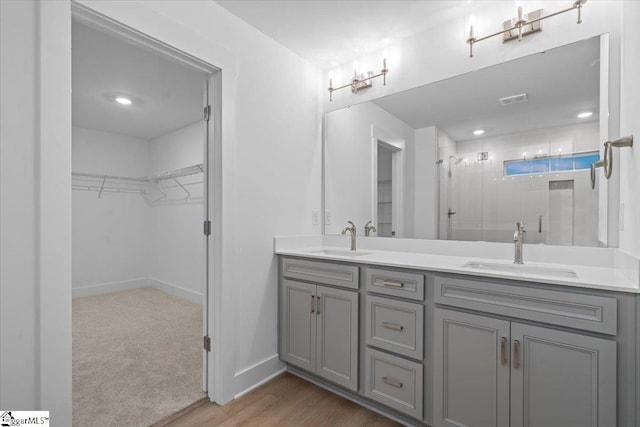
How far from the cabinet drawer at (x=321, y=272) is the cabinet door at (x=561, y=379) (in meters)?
0.89

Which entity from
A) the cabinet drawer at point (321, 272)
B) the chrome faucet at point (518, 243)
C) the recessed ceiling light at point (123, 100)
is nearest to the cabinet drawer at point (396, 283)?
the cabinet drawer at point (321, 272)

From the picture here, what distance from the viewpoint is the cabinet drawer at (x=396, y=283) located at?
167 cm

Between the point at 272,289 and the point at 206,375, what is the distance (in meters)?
0.71

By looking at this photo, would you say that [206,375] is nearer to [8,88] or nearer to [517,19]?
[8,88]

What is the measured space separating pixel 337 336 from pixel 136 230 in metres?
4.27

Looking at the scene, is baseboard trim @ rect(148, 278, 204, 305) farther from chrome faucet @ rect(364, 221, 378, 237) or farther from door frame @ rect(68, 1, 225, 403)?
chrome faucet @ rect(364, 221, 378, 237)

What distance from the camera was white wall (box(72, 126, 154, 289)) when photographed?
440 cm

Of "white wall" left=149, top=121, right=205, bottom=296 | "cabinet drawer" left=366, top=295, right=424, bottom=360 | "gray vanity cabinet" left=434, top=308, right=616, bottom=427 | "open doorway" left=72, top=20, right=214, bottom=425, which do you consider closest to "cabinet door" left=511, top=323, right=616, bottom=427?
"gray vanity cabinet" left=434, top=308, right=616, bottom=427

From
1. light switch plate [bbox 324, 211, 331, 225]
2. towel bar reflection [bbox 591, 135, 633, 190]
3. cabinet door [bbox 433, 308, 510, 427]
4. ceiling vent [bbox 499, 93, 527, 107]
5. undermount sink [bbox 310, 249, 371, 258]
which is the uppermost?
ceiling vent [bbox 499, 93, 527, 107]

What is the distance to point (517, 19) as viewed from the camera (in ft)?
6.04

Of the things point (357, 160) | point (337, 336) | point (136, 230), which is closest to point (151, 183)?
point (136, 230)

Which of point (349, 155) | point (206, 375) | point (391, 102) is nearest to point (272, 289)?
point (206, 375)

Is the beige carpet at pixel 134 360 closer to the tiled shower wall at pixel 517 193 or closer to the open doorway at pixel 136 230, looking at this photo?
the open doorway at pixel 136 230

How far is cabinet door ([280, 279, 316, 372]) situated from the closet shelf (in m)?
2.47
